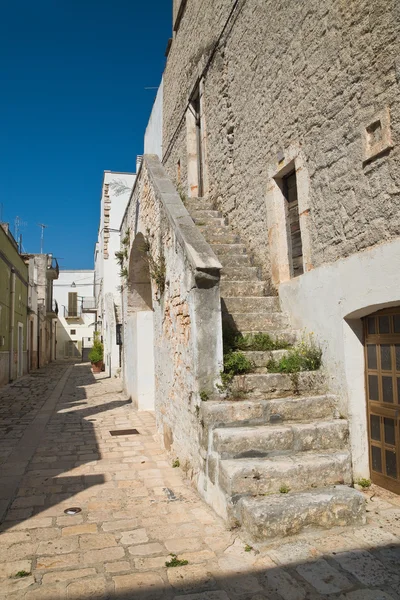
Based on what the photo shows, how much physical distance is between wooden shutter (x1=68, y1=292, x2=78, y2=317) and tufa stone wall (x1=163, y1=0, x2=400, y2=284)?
38204 millimetres

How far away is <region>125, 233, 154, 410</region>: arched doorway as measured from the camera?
8.93m

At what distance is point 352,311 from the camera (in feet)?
13.1

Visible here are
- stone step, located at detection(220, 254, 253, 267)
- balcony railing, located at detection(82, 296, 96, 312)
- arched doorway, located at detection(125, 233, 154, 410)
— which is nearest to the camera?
stone step, located at detection(220, 254, 253, 267)

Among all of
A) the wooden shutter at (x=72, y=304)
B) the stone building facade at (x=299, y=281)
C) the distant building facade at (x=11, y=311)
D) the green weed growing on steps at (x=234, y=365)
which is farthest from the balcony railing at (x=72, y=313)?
the green weed growing on steps at (x=234, y=365)

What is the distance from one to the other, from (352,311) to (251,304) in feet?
5.64

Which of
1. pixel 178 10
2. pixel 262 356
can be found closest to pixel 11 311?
pixel 178 10

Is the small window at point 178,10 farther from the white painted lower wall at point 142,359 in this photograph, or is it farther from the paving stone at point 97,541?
the paving stone at point 97,541

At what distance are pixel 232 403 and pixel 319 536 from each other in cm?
128

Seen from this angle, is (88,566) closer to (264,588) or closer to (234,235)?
(264,588)

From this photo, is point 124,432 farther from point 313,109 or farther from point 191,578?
point 313,109

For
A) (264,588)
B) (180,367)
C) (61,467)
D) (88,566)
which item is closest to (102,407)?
(61,467)

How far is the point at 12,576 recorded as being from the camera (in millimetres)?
2729

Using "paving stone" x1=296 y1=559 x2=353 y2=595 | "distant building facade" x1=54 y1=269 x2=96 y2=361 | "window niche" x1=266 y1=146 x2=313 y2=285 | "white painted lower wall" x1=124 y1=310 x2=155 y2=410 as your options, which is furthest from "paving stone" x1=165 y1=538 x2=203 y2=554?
"distant building facade" x1=54 y1=269 x2=96 y2=361

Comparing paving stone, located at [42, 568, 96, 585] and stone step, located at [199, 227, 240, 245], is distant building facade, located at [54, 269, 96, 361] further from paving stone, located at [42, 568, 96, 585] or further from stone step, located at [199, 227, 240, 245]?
paving stone, located at [42, 568, 96, 585]
